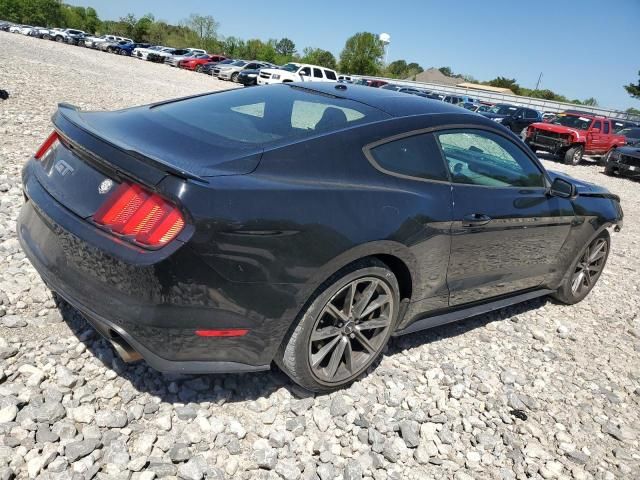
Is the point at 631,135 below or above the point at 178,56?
above

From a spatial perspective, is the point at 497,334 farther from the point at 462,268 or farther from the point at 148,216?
the point at 148,216

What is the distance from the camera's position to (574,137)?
52.9 ft

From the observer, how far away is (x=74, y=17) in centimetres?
9281

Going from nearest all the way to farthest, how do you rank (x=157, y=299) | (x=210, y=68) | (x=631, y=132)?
(x=157, y=299) < (x=631, y=132) < (x=210, y=68)

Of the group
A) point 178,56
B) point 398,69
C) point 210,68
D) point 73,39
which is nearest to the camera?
point 210,68

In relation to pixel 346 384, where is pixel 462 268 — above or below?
above

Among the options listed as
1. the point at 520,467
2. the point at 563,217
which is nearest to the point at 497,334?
the point at 563,217

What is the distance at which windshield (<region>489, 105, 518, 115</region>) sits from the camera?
2070 cm

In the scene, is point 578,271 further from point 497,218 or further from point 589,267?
point 497,218

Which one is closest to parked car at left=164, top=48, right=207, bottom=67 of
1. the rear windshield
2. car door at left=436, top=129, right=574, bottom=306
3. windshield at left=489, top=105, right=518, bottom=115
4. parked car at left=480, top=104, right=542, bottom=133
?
windshield at left=489, top=105, right=518, bottom=115

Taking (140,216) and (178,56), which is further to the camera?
(178,56)

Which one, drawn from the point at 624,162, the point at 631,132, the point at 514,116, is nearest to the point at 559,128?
the point at 624,162

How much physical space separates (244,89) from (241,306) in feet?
6.04

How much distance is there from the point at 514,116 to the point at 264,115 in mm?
19496
